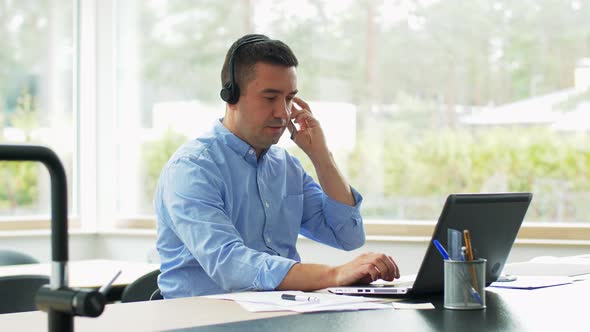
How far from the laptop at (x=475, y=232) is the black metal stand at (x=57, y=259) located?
1043mm

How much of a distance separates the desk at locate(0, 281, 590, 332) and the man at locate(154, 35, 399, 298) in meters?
0.22

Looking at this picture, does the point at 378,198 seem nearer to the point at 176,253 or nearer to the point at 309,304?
the point at 176,253

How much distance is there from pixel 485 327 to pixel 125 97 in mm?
4320

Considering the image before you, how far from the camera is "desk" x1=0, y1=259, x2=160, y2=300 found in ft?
10.2

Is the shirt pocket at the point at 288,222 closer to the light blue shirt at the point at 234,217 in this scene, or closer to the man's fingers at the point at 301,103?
the light blue shirt at the point at 234,217

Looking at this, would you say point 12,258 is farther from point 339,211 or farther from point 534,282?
point 534,282

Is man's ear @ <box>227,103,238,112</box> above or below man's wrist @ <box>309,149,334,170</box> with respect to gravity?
above

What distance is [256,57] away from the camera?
246 centimetres

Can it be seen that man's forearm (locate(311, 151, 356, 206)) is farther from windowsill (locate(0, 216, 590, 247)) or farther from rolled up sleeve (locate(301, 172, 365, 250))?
windowsill (locate(0, 216, 590, 247))

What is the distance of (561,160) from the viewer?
4484mm

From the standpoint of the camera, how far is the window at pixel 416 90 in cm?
450

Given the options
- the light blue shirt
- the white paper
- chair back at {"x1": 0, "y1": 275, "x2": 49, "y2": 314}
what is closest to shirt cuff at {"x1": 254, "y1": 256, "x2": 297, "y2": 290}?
the light blue shirt

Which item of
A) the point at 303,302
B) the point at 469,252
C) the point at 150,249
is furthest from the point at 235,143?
the point at 150,249

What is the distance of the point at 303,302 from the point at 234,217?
639mm
